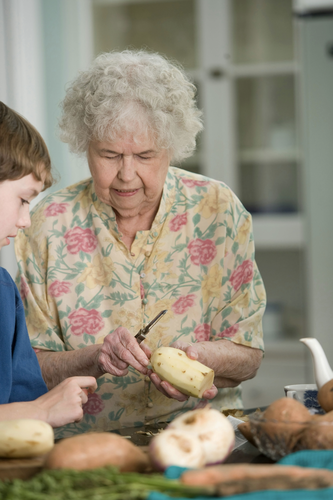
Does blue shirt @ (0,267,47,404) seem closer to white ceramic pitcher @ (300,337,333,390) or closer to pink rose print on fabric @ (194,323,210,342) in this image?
pink rose print on fabric @ (194,323,210,342)

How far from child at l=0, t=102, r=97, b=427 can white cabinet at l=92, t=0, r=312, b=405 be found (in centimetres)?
221

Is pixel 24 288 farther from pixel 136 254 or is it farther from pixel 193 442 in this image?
pixel 193 442

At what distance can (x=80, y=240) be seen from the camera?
5.29ft

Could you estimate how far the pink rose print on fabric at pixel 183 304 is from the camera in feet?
5.20

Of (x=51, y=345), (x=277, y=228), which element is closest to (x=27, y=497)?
(x=51, y=345)

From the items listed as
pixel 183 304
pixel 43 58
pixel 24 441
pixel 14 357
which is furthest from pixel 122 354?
pixel 43 58

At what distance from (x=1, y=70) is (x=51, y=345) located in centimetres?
158

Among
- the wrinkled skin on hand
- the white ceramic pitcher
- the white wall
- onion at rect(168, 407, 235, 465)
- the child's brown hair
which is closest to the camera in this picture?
onion at rect(168, 407, 235, 465)

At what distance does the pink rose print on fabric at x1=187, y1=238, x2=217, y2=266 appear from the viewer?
162cm

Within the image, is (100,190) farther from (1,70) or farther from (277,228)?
(277,228)

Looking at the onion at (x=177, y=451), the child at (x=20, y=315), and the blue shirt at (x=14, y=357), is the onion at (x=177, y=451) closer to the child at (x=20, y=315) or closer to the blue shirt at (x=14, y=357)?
the child at (x=20, y=315)

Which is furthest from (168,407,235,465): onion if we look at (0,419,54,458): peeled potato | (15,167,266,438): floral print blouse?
(15,167,266,438): floral print blouse

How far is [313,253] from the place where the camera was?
3070mm

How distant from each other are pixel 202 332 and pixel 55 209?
570 millimetres
